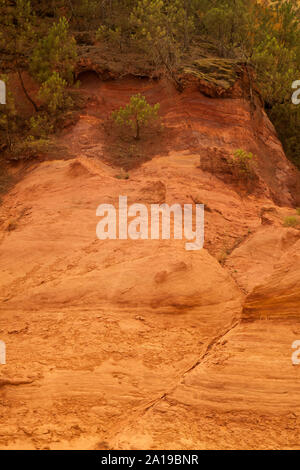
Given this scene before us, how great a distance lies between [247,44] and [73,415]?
17.5 meters

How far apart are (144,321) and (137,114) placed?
27.7 feet

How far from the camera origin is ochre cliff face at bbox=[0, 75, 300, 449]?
188 inches

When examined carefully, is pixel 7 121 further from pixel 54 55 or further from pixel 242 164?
pixel 242 164

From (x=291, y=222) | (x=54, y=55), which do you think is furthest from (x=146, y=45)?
(x=291, y=222)

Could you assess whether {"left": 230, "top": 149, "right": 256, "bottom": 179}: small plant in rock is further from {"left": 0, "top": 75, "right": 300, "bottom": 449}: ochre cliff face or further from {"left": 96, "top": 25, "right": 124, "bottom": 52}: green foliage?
{"left": 96, "top": 25, "right": 124, "bottom": 52}: green foliage

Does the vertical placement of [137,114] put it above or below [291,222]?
above

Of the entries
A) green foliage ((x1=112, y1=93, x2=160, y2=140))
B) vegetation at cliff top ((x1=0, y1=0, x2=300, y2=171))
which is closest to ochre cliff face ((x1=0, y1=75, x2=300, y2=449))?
green foliage ((x1=112, y1=93, x2=160, y2=140))

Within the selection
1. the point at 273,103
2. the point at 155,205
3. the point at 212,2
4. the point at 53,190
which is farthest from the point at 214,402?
the point at 212,2

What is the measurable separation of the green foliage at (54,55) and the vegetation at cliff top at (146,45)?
1.3 inches

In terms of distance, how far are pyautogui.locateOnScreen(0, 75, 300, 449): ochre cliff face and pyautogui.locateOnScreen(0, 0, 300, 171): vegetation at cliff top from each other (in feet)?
11.5

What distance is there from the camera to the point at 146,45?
15.8 meters

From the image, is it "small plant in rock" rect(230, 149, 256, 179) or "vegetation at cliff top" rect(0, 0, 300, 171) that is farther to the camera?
"vegetation at cliff top" rect(0, 0, 300, 171)

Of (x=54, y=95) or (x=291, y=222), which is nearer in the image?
(x=291, y=222)
